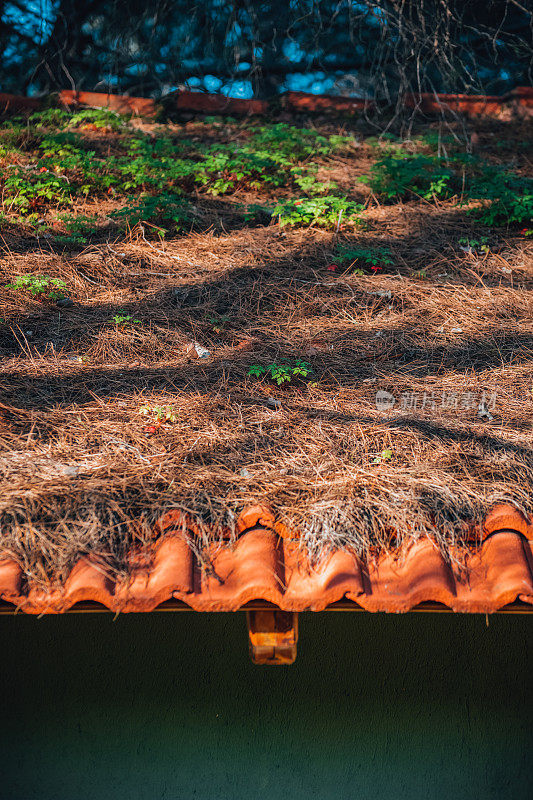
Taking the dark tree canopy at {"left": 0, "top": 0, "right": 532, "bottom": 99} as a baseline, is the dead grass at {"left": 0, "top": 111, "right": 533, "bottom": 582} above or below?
below

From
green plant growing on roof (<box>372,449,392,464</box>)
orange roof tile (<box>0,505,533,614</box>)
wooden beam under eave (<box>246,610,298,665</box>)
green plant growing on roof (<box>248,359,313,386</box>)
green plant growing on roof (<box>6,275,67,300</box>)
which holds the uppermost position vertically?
green plant growing on roof (<box>6,275,67,300</box>)

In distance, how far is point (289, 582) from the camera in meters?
1.77

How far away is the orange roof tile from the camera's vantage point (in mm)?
1721

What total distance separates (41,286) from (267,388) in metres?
1.86

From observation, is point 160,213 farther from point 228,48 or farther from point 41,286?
point 228,48

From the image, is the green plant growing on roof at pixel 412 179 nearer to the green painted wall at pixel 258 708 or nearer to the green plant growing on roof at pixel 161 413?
the green plant growing on roof at pixel 161 413

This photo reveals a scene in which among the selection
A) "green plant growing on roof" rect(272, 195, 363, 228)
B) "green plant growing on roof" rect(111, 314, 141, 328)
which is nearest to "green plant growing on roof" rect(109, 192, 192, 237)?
"green plant growing on roof" rect(272, 195, 363, 228)

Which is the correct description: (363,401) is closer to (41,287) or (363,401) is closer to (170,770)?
(170,770)

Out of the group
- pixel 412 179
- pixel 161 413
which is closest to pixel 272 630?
pixel 161 413

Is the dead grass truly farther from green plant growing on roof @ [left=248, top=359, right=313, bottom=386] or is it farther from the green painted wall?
→ the green painted wall

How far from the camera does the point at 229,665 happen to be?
109 inches

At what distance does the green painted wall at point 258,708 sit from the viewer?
275cm

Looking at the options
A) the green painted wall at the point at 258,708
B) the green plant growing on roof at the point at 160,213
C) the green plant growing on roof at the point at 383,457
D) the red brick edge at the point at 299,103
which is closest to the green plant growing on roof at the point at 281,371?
the green plant growing on roof at the point at 383,457

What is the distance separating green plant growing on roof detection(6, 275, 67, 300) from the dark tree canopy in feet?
13.8
